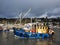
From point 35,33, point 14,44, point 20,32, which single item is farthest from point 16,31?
point 14,44

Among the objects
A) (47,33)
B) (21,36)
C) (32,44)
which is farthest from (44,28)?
(32,44)

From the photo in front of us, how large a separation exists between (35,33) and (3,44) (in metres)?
30.0

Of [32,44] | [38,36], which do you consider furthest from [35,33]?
[32,44]

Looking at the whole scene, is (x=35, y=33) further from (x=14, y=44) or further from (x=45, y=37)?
(x=14, y=44)

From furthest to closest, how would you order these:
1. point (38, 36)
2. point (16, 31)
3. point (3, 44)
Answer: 1. point (16, 31)
2. point (38, 36)
3. point (3, 44)

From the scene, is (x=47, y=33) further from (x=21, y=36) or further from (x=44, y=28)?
(x=21, y=36)

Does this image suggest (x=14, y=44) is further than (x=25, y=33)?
No

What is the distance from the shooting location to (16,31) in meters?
131

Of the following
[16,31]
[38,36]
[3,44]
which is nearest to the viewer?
[3,44]

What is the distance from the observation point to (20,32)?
419 ft

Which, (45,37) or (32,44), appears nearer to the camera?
(32,44)

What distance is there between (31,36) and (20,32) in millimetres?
6879

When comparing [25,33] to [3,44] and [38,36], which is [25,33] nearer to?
[38,36]

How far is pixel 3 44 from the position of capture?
95.9 m
